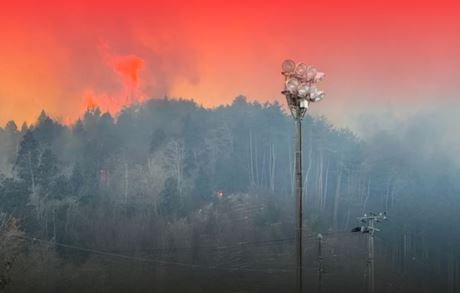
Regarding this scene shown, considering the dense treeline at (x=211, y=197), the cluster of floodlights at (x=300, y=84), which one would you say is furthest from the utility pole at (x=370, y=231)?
→ the dense treeline at (x=211, y=197)

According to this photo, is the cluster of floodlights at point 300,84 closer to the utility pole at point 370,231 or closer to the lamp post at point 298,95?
the lamp post at point 298,95

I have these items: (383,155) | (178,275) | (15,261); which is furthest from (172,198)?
(383,155)

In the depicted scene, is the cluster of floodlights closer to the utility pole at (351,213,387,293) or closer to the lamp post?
the lamp post

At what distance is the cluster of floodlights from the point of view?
1708 cm

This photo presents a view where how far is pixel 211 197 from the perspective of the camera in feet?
297

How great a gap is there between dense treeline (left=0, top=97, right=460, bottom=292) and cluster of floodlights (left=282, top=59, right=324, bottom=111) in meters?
68.3

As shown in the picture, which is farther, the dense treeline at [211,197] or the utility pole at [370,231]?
the dense treeline at [211,197]

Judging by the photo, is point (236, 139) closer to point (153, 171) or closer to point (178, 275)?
point (153, 171)

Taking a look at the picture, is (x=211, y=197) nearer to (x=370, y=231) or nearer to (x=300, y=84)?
(x=370, y=231)

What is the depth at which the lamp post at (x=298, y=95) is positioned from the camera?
16.6 meters

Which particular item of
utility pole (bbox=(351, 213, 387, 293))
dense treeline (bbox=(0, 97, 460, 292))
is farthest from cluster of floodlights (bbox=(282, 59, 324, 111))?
dense treeline (bbox=(0, 97, 460, 292))

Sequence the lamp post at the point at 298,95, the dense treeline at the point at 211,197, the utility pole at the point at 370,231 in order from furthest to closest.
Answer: the dense treeline at the point at 211,197 < the utility pole at the point at 370,231 < the lamp post at the point at 298,95

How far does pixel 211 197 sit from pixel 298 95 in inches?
2927

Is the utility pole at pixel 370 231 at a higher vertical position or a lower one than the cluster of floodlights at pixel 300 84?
lower
